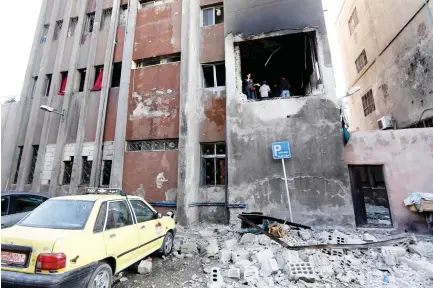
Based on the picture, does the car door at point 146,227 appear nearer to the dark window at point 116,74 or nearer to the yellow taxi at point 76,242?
the yellow taxi at point 76,242

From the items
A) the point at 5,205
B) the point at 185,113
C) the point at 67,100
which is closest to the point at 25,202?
the point at 5,205

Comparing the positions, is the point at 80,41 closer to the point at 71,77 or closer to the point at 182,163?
the point at 71,77

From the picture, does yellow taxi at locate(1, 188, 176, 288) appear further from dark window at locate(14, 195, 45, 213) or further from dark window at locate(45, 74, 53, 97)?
dark window at locate(45, 74, 53, 97)

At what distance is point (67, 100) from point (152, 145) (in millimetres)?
5234

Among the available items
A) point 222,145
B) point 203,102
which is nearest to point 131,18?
point 203,102

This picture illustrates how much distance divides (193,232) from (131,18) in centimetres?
1017

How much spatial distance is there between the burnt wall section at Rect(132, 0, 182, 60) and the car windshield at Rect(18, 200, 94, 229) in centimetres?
826

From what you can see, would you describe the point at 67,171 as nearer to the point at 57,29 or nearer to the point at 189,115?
the point at 189,115

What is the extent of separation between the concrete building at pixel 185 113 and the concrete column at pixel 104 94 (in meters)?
0.05

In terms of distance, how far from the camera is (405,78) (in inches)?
446

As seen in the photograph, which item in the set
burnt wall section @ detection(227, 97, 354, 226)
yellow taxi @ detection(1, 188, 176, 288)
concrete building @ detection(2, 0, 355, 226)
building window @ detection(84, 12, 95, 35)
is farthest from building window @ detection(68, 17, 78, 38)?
yellow taxi @ detection(1, 188, 176, 288)

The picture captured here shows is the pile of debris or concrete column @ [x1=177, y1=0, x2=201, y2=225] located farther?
concrete column @ [x1=177, y1=0, x2=201, y2=225]

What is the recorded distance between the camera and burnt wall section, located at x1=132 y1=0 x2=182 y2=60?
1085 cm

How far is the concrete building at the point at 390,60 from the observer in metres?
10.1
